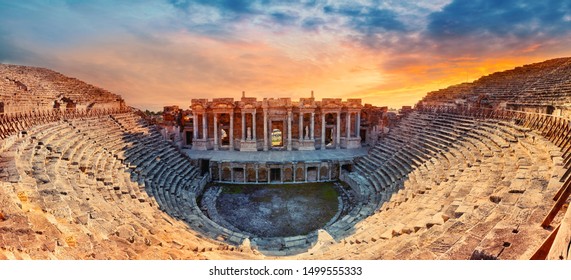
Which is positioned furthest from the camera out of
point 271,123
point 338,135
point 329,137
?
point 329,137

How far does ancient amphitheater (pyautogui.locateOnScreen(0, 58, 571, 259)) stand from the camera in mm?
6598

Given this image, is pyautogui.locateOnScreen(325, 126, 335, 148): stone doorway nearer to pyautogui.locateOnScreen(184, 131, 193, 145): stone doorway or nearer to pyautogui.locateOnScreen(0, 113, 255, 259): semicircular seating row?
pyautogui.locateOnScreen(184, 131, 193, 145): stone doorway

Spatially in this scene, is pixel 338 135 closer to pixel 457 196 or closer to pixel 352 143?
pixel 352 143

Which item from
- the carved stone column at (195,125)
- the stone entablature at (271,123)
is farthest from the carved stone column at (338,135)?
the carved stone column at (195,125)

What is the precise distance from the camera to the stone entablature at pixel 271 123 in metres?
30.5

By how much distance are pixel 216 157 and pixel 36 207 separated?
61.1 ft

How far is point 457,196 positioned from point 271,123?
74.4ft

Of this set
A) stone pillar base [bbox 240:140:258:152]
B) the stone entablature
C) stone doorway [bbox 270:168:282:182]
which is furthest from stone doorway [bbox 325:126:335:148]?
stone doorway [bbox 270:168:282:182]

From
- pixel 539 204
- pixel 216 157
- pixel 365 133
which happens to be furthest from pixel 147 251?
pixel 365 133

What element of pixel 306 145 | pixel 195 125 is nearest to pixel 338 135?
pixel 306 145

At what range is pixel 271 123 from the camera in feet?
105

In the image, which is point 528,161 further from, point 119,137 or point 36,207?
point 119,137

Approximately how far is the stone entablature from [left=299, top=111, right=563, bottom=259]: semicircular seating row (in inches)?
375

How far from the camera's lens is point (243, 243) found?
12.5 metres
